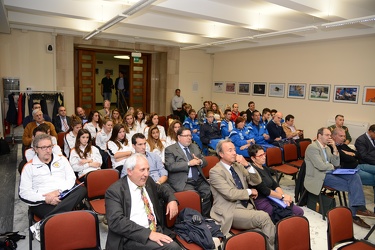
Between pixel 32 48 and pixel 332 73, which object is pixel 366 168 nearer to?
pixel 332 73

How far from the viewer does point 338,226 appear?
2600 millimetres

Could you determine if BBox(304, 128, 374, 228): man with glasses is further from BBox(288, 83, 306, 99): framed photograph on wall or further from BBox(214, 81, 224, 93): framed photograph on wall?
BBox(214, 81, 224, 93): framed photograph on wall

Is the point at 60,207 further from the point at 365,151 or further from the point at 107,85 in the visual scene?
the point at 107,85

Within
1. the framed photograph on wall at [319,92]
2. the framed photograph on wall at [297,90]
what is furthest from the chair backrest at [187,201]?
the framed photograph on wall at [297,90]

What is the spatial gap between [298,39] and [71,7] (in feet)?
20.2

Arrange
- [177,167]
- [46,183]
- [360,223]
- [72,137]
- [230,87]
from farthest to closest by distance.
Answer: [230,87] < [72,137] < [360,223] < [177,167] < [46,183]

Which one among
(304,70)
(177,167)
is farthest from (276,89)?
(177,167)

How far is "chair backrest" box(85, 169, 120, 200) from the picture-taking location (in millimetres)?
3363

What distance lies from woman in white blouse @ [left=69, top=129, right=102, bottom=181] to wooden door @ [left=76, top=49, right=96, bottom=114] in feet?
23.1

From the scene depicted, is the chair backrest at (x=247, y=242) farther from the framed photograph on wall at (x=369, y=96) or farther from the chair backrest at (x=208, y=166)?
the framed photograph on wall at (x=369, y=96)

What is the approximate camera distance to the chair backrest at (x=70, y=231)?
7.19 ft

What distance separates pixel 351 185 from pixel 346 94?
4738 millimetres

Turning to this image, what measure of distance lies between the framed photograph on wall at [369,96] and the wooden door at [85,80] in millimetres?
8813

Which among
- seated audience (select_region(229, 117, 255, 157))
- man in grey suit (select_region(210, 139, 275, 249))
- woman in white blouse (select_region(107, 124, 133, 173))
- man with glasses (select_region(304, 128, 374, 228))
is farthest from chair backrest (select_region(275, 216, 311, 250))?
seated audience (select_region(229, 117, 255, 157))
